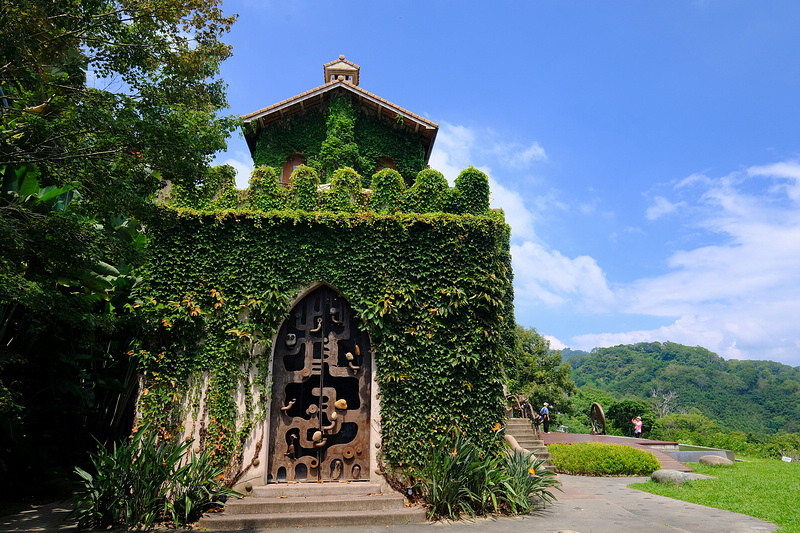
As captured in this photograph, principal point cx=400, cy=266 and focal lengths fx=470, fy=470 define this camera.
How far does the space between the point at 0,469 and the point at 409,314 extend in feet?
24.6

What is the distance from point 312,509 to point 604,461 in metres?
10.5

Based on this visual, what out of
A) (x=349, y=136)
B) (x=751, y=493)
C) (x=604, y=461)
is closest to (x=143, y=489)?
(x=751, y=493)

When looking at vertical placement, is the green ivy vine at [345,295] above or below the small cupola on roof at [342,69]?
below

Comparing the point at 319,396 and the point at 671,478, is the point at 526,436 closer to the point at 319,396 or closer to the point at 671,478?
the point at 671,478

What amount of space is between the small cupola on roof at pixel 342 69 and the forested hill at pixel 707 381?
55.8m

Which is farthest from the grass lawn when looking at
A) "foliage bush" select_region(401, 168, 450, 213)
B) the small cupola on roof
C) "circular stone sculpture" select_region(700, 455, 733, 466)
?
the small cupola on roof

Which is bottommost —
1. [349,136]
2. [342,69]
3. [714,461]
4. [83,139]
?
[714,461]

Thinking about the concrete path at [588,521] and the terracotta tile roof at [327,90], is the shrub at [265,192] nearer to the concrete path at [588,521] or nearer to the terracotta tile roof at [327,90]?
the concrete path at [588,521]

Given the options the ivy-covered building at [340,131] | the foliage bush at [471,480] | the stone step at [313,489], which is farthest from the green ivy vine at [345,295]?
the ivy-covered building at [340,131]

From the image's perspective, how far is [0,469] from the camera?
804 cm

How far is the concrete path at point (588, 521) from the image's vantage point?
6848 mm

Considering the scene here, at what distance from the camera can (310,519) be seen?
7.07m

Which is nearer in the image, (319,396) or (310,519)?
(310,519)

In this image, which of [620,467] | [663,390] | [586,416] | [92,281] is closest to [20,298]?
[92,281]
